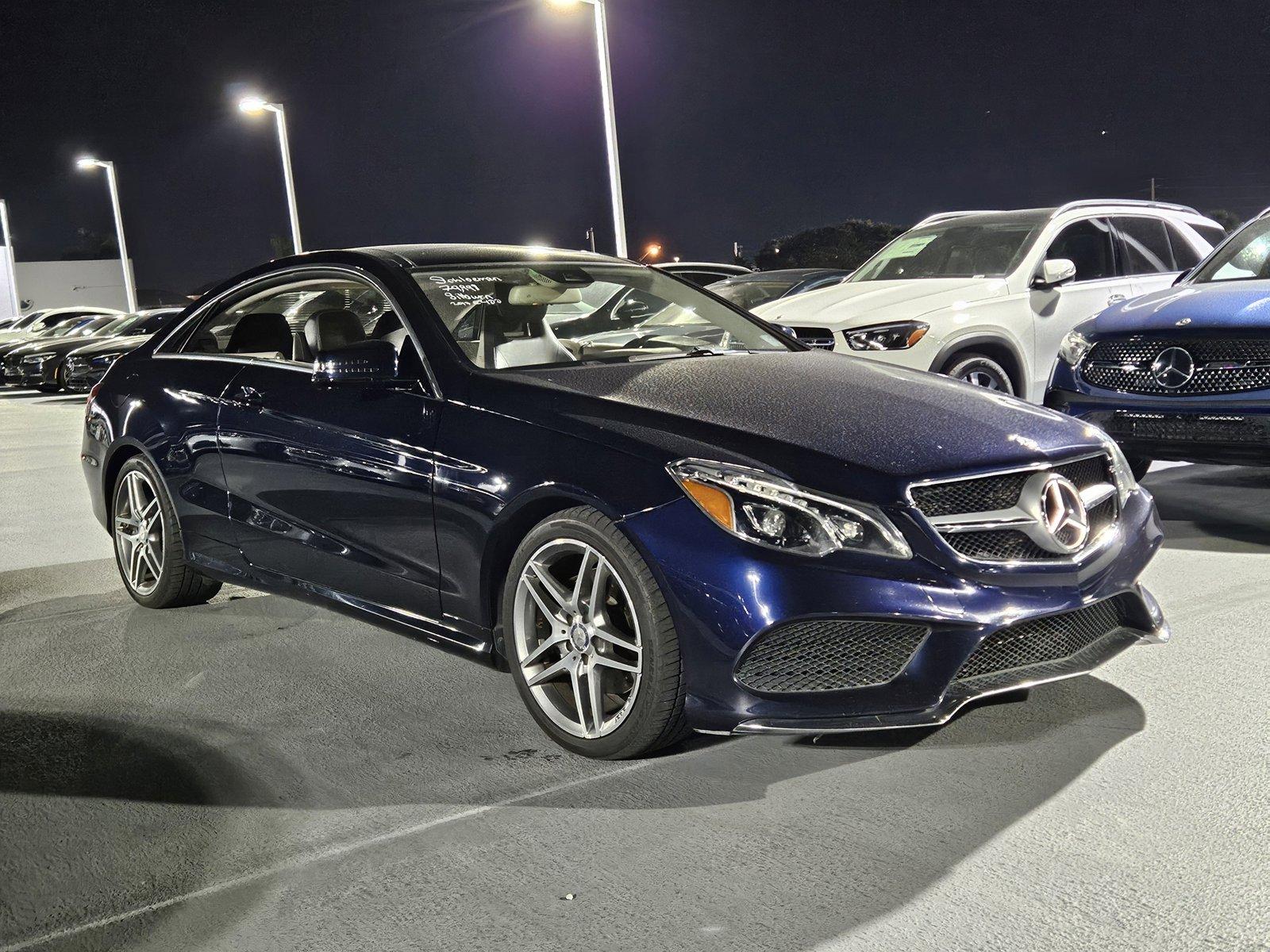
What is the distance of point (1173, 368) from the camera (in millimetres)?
6645

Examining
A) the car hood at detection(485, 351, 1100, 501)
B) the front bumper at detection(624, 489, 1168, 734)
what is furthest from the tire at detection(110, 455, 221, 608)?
the front bumper at detection(624, 489, 1168, 734)

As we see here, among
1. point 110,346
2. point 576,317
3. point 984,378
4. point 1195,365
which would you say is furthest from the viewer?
point 110,346

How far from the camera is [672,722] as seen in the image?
3482mm

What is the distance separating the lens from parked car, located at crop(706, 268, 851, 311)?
484 inches

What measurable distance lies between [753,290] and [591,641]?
30.3 ft

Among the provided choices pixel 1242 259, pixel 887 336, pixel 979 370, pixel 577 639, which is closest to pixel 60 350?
pixel 887 336

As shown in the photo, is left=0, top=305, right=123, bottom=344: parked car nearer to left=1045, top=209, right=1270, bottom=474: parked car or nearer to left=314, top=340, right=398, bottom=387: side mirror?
left=1045, top=209, right=1270, bottom=474: parked car

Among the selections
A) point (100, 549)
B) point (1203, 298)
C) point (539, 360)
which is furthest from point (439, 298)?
point (1203, 298)

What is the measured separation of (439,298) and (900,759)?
7.16 feet

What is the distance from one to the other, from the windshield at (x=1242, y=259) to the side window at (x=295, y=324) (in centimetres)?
497

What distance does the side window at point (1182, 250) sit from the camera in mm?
10234

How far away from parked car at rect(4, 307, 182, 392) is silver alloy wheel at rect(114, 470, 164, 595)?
17.9 metres

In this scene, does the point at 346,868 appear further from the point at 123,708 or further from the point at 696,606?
the point at 123,708

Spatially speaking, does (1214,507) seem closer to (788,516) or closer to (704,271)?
(788,516)
